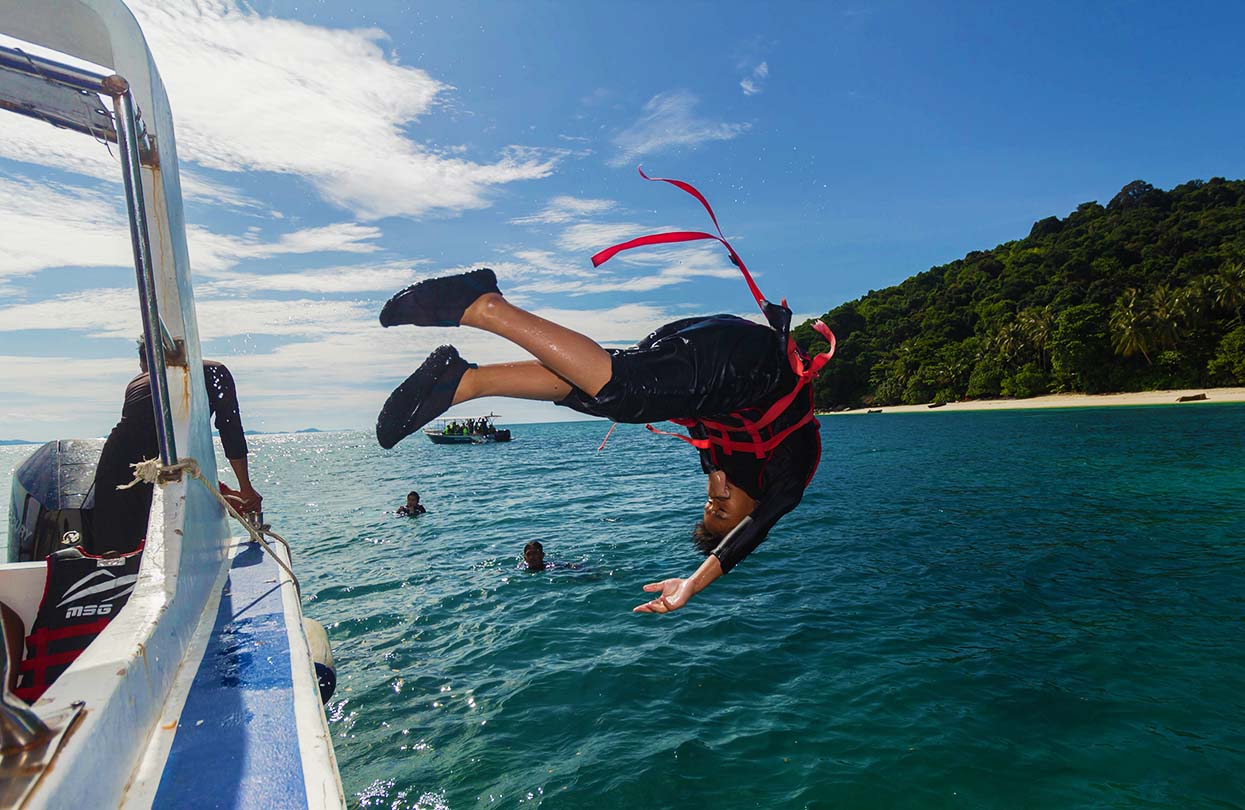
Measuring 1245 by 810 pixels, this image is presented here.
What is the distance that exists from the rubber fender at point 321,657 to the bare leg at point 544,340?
2310mm

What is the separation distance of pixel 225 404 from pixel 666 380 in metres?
4.33

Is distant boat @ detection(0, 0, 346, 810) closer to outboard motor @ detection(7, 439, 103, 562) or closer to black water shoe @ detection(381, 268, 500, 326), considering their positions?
outboard motor @ detection(7, 439, 103, 562)

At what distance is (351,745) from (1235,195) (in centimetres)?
13280

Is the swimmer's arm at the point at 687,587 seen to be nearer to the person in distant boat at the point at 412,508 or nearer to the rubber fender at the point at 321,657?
the rubber fender at the point at 321,657

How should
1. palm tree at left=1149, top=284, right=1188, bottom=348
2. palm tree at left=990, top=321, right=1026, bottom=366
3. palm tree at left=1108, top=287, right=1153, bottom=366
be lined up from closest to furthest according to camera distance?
palm tree at left=1149, top=284, right=1188, bottom=348 < palm tree at left=1108, top=287, right=1153, bottom=366 < palm tree at left=990, top=321, right=1026, bottom=366

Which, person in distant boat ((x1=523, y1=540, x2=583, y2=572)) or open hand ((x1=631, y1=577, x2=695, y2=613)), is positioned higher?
open hand ((x1=631, y1=577, x2=695, y2=613))

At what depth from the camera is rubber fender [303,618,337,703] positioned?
3832 mm

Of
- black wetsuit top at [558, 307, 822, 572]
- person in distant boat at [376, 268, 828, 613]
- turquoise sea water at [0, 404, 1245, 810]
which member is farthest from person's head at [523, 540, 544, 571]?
black wetsuit top at [558, 307, 822, 572]

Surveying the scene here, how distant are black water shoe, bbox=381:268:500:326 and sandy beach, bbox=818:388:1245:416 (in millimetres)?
75298

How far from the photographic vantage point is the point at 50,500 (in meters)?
4.36

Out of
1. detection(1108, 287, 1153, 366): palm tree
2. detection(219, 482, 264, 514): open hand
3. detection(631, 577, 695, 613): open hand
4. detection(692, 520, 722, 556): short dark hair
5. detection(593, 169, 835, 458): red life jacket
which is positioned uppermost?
detection(1108, 287, 1153, 366): palm tree

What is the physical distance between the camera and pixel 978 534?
56.5ft

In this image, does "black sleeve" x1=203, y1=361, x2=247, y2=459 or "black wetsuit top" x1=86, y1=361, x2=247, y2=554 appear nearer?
"black wetsuit top" x1=86, y1=361, x2=247, y2=554

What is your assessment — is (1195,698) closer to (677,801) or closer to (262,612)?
(677,801)
